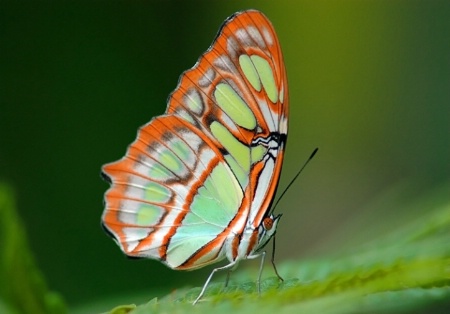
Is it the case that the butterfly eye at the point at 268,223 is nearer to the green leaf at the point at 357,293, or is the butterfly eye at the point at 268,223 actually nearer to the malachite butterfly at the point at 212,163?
the malachite butterfly at the point at 212,163

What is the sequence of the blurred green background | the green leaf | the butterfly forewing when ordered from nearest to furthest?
the green leaf < the butterfly forewing < the blurred green background

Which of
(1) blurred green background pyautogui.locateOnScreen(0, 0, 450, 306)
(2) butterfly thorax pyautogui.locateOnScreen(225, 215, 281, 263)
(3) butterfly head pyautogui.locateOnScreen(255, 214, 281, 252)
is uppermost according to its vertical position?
(1) blurred green background pyautogui.locateOnScreen(0, 0, 450, 306)

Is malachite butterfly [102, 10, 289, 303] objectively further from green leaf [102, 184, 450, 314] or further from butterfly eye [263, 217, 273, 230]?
green leaf [102, 184, 450, 314]

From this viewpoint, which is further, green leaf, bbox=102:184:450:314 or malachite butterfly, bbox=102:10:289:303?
malachite butterfly, bbox=102:10:289:303

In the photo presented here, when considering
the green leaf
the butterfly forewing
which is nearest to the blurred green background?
the butterfly forewing

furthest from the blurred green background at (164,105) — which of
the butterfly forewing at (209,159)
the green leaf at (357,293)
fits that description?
the green leaf at (357,293)

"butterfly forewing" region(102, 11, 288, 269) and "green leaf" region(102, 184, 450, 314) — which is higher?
"butterfly forewing" region(102, 11, 288, 269)

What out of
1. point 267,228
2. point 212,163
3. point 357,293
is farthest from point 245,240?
point 357,293

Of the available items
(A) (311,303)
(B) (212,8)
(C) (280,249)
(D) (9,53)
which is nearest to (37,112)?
(D) (9,53)

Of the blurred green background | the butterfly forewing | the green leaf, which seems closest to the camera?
the green leaf
